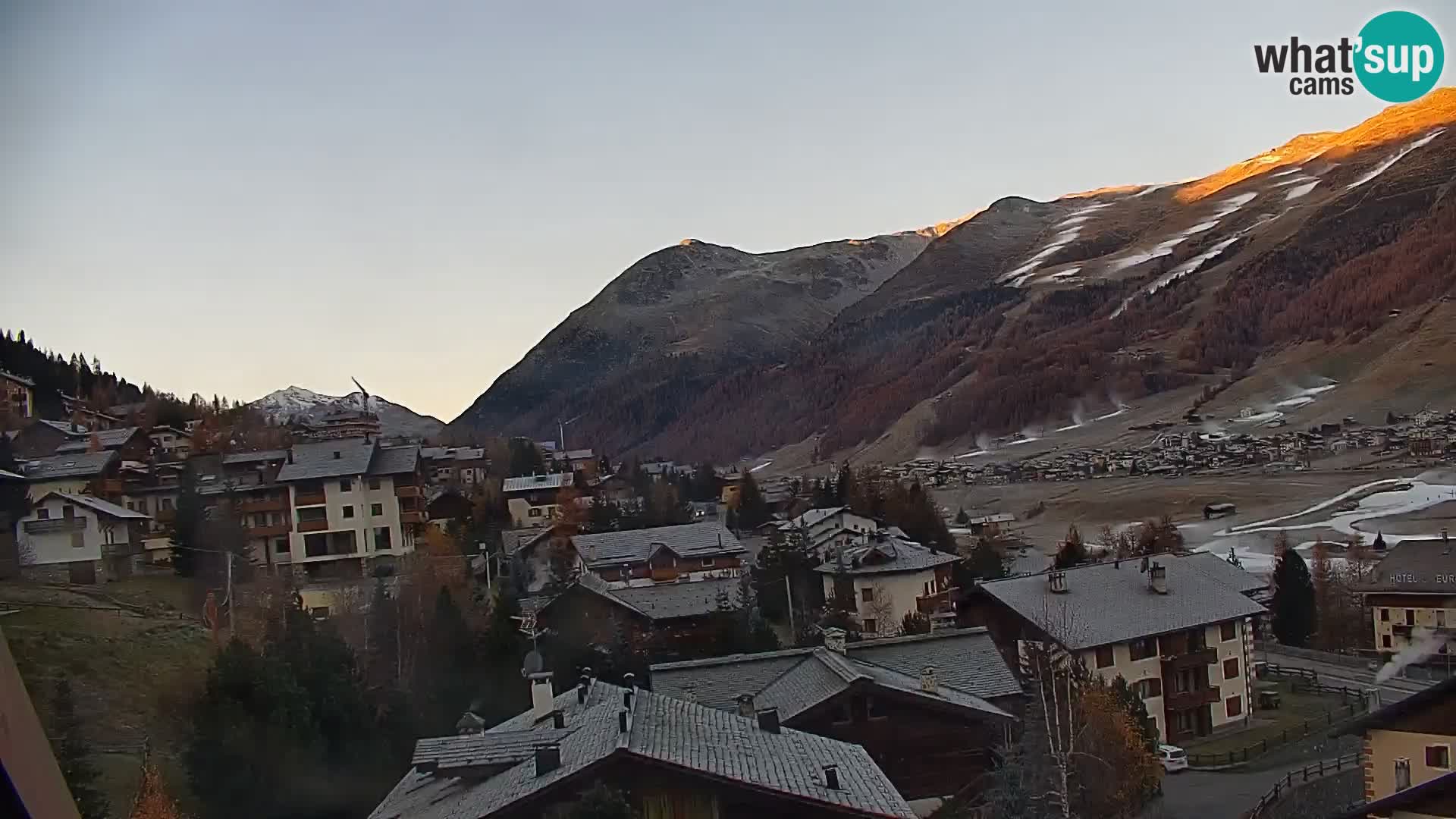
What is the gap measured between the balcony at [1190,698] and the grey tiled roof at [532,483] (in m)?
9.55

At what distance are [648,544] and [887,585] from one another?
10.7 ft

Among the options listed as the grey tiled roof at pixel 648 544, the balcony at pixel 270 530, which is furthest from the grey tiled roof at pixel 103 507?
the grey tiled roof at pixel 648 544

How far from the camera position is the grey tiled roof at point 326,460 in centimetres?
1362

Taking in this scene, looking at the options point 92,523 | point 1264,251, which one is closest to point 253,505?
point 92,523

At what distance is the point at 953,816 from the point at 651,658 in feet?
13.6

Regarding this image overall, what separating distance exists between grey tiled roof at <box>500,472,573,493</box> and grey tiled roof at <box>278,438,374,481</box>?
2.54 meters

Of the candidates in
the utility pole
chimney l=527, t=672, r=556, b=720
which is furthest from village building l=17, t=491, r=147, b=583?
the utility pole

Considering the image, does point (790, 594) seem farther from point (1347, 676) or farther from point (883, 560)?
point (1347, 676)

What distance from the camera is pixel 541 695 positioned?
6.31m

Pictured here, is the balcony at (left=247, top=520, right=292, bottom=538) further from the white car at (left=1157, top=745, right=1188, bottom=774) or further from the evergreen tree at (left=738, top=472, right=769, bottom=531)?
the white car at (left=1157, top=745, right=1188, bottom=774)

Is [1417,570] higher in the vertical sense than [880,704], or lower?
lower

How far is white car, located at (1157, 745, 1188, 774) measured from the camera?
8.55m

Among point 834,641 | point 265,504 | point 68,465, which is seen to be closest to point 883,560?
point 834,641

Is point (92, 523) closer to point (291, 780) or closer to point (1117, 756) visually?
point (291, 780)
